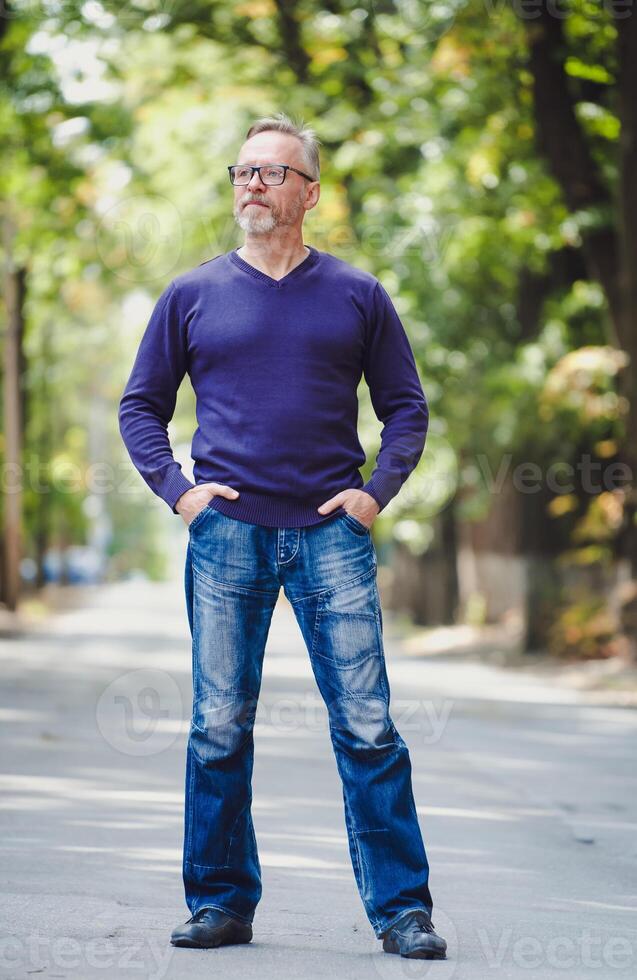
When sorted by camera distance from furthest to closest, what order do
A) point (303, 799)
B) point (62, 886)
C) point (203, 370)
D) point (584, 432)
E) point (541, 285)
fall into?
point (541, 285) → point (584, 432) → point (303, 799) → point (62, 886) → point (203, 370)

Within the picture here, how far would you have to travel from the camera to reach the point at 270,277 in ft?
16.8

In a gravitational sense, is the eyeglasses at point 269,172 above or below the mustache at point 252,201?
above

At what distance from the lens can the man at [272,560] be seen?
4984 mm

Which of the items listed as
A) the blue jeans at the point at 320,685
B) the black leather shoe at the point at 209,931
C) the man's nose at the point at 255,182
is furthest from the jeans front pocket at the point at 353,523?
the black leather shoe at the point at 209,931

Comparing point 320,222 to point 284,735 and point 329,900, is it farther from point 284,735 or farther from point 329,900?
point 329,900

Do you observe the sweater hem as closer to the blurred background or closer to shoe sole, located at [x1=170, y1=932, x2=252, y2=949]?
shoe sole, located at [x1=170, y1=932, x2=252, y2=949]

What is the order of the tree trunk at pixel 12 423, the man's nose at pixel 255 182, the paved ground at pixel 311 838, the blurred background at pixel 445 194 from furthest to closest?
1. the tree trunk at pixel 12 423
2. the blurred background at pixel 445 194
3. the man's nose at pixel 255 182
4. the paved ground at pixel 311 838

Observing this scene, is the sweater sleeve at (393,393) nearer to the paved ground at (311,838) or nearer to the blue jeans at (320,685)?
the blue jeans at (320,685)

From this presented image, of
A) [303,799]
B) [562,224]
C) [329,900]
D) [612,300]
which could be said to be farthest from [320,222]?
[329,900]

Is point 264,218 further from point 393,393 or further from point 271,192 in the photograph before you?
point 393,393

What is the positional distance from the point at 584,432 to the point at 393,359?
57.2 ft

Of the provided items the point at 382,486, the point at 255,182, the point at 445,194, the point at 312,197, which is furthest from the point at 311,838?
the point at 445,194

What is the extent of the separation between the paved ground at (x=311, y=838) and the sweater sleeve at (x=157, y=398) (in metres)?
1.27

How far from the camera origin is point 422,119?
2205cm
